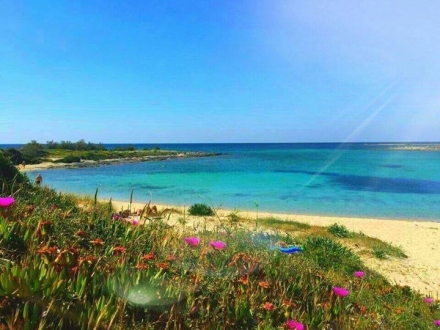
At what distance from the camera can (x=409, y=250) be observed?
486 inches

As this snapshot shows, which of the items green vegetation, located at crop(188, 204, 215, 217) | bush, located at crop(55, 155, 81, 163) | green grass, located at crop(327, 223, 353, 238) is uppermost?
bush, located at crop(55, 155, 81, 163)

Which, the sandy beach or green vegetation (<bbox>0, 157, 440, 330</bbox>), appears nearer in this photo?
green vegetation (<bbox>0, 157, 440, 330</bbox>)

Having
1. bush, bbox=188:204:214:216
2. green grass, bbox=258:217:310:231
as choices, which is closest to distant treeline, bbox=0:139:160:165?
bush, bbox=188:204:214:216

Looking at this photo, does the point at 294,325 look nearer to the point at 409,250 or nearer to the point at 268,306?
the point at 268,306

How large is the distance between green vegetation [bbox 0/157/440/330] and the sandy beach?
131 cm

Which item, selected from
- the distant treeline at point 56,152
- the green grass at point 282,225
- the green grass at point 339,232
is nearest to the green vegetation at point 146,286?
the green grass at point 339,232

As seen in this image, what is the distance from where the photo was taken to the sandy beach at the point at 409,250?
8.64 metres

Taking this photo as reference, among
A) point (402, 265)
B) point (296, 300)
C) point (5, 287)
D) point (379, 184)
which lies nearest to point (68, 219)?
point (5, 287)

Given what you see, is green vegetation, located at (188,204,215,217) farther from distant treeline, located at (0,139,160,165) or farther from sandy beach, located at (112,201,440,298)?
distant treeline, located at (0,139,160,165)

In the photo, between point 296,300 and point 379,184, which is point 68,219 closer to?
point 296,300

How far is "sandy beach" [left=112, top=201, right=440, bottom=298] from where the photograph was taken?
28.3 feet

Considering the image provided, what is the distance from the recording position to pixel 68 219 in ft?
12.3

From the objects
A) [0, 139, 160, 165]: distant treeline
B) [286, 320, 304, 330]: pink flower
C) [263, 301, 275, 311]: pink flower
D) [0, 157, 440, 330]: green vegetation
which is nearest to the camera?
[0, 157, 440, 330]: green vegetation

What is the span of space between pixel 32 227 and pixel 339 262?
655 cm
